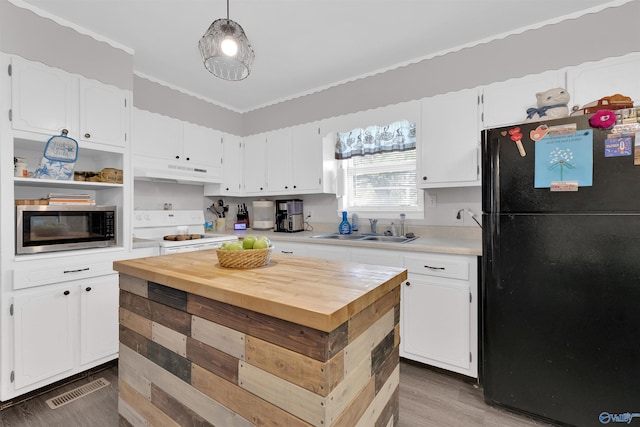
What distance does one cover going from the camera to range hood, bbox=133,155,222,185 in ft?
9.53

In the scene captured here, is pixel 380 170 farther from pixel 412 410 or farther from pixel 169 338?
pixel 169 338

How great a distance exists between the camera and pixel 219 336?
1.06 meters

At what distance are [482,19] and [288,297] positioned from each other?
2.52 m

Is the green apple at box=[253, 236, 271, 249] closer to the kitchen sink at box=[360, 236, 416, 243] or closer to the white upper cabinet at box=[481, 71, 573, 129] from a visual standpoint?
the kitchen sink at box=[360, 236, 416, 243]

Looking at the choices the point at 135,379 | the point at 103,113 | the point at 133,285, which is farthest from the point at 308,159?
the point at 135,379

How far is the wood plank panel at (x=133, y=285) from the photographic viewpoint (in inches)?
53.3

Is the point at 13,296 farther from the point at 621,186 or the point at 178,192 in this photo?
the point at 621,186

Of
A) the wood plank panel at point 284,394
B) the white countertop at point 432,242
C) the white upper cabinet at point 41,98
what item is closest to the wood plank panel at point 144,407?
the wood plank panel at point 284,394

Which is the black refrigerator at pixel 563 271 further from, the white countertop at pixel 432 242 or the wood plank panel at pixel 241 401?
the wood plank panel at pixel 241 401

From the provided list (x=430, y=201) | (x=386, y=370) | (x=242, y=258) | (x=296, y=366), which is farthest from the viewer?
(x=430, y=201)

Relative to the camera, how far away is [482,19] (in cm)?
224

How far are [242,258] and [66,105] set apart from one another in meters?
1.92

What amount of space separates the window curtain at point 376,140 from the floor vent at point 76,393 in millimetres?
2795

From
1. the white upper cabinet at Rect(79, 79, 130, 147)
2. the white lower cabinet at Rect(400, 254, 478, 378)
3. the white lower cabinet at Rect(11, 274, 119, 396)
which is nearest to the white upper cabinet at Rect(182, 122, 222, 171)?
the white upper cabinet at Rect(79, 79, 130, 147)
